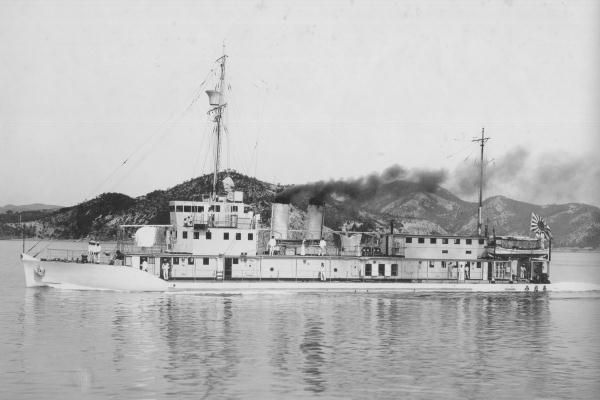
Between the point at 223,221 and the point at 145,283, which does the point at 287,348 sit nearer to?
the point at 145,283

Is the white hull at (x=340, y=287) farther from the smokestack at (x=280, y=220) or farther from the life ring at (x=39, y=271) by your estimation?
the life ring at (x=39, y=271)

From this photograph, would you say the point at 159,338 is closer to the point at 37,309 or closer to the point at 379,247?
the point at 37,309

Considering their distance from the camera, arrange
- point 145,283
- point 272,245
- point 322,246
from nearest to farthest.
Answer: point 145,283 → point 322,246 → point 272,245

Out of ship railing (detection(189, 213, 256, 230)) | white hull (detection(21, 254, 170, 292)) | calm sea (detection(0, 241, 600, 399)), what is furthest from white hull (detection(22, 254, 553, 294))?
ship railing (detection(189, 213, 256, 230))

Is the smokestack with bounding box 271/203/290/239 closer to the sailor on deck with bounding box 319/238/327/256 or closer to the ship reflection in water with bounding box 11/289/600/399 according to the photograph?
the sailor on deck with bounding box 319/238/327/256

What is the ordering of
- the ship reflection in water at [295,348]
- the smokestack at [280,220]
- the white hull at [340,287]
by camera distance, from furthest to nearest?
the smokestack at [280,220] < the white hull at [340,287] < the ship reflection in water at [295,348]

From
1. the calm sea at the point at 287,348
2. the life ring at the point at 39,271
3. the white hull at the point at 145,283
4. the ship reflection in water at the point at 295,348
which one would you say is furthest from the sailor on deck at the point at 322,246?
the life ring at the point at 39,271

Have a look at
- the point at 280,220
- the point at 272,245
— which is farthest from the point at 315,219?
the point at 272,245
